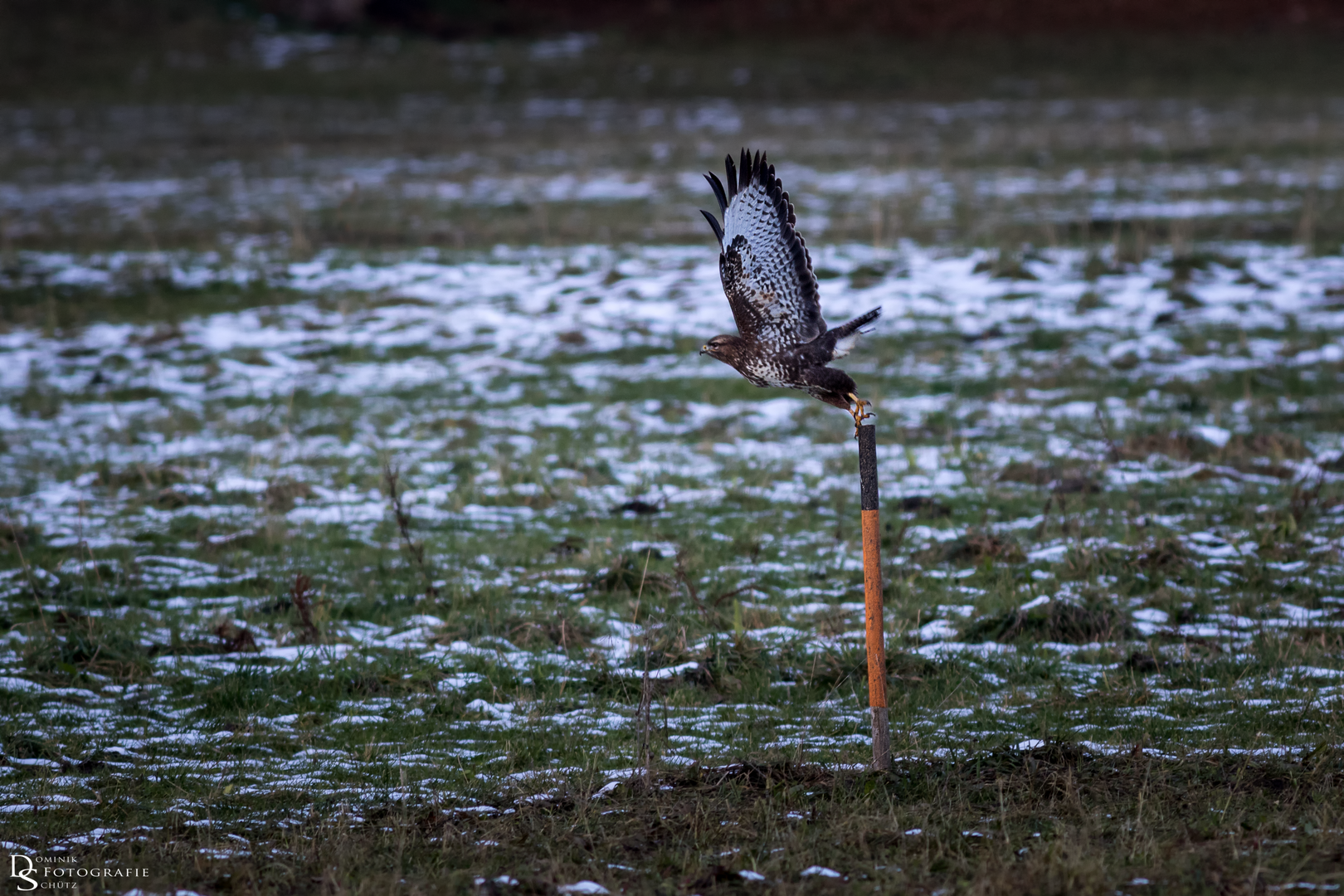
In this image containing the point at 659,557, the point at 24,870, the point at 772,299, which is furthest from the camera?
the point at 659,557

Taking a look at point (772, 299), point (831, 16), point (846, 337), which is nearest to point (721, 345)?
point (772, 299)

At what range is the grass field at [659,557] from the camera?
4625 mm

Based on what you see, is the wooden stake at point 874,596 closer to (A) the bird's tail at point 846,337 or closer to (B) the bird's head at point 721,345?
(A) the bird's tail at point 846,337

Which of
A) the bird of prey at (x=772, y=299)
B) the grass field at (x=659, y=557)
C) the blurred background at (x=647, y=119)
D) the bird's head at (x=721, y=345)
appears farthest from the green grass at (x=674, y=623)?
the blurred background at (x=647, y=119)

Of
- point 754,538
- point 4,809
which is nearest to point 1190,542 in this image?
point 754,538

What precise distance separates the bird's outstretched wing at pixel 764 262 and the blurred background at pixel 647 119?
1174 centimetres

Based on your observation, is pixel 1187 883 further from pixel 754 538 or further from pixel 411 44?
pixel 411 44

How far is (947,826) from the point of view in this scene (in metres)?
4.50

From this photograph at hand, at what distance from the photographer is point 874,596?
4930mm

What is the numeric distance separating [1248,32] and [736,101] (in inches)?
1050

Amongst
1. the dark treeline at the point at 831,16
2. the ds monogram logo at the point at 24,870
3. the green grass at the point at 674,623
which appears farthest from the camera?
the dark treeline at the point at 831,16

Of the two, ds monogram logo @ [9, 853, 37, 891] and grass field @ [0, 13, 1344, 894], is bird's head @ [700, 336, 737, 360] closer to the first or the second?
grass field @ [0, 13, 1344, 894]

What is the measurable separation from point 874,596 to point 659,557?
334 cm

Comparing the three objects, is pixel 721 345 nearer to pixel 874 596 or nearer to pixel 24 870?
pixel 874 596
